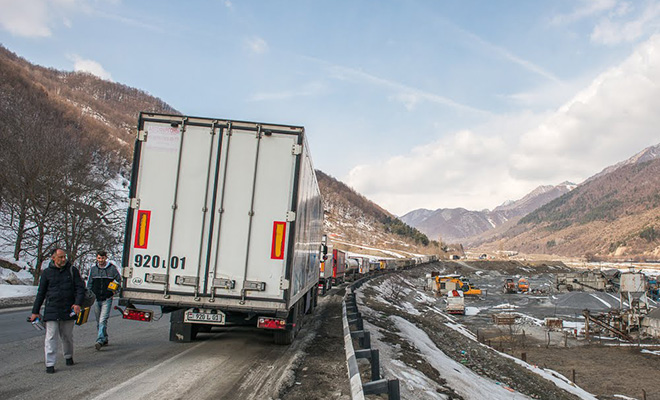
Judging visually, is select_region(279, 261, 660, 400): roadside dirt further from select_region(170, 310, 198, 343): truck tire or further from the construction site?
select_region(170, 310, 198, 343): truck tire

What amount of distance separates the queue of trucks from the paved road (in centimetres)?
84

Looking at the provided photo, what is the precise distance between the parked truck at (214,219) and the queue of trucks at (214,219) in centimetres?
2

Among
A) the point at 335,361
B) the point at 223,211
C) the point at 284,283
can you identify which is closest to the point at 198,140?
the point at 223,211

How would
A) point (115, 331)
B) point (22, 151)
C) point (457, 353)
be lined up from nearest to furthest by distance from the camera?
1. point (115, 331)
2. point (457, 353)
3. point (22, 151)

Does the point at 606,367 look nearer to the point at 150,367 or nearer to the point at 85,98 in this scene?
the point at 150,367

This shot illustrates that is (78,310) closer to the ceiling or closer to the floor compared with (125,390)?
closer to the ceiling

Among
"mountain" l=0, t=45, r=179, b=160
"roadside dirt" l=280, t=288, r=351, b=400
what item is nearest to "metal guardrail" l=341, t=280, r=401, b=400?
"roadside dirt" l=280, t=288, r=351, b=400

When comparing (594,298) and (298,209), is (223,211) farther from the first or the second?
(594,298)

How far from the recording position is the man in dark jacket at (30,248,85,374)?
6.67 m

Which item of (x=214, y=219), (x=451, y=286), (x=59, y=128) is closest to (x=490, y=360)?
(x=214, y=219)

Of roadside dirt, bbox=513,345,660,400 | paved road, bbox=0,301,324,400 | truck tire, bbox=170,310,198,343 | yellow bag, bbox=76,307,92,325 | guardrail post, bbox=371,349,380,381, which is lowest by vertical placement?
roadside dirt, bbox=513,345,660,400

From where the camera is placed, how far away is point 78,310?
22.9ft

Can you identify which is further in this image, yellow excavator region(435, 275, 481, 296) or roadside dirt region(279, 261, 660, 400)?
yellow excavator region(435, 275, 481, 296)

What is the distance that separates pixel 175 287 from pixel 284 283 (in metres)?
1.81
